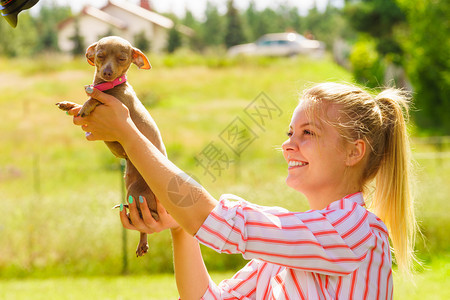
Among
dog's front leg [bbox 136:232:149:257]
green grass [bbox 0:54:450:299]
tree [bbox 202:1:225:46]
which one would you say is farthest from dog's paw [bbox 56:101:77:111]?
tree [bbox 202:1:225:46]

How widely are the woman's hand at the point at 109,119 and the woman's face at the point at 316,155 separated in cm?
59

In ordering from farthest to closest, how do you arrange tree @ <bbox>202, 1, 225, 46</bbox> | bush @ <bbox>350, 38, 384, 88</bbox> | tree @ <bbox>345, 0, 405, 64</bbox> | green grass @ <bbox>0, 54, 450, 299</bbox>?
tree @ <bbox>202, 1, 225, 46</bbox>, bush @ <bbox>350, 38, 384, 88</bbox>, tree @ <bbox>345, 0, 405, 64</bbox>, green grass @ <bbox>0, 54, 450, 299</bbox>

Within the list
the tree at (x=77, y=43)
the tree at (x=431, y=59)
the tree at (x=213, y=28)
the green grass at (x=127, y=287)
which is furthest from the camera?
the tree at (x=213, y=28)

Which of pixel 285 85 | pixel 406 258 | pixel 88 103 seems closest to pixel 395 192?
pixel 406 258

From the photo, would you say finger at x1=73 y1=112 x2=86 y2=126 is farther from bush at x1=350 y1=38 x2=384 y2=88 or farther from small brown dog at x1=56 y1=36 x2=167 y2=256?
bush at x1=350 y1=38 x2=384 y2=88

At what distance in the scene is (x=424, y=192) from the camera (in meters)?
9.63

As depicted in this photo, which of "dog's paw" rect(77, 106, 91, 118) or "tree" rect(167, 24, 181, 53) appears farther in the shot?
"tree" rect(167, 24, 181, 53)

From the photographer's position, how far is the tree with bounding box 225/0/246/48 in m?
33.2

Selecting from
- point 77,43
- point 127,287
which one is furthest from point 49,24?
point 127,287

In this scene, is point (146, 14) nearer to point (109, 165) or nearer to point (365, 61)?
point (365, 61)

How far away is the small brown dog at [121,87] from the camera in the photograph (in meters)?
1.50

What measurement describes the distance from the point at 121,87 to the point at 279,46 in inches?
1563

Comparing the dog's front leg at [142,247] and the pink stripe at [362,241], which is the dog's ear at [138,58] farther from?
the pink stripe at [362,241]

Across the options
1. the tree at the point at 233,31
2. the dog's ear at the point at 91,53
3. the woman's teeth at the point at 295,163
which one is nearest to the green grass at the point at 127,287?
the woman's teeth at the point at 295,163
